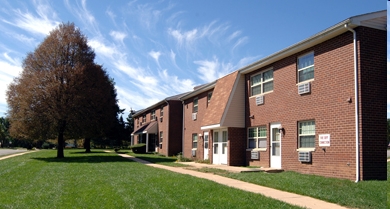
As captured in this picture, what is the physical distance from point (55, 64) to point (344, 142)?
20.4m

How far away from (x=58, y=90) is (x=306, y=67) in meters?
17.3

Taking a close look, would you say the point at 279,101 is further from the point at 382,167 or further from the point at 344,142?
the point at 382,167

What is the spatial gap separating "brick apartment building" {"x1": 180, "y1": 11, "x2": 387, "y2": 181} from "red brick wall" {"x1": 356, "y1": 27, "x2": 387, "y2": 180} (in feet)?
0.10

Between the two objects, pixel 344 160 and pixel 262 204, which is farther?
pixel 344 160

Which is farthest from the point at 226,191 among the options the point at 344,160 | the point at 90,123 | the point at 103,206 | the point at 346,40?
the point at 90,123

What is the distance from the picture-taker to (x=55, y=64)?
26.1 meters

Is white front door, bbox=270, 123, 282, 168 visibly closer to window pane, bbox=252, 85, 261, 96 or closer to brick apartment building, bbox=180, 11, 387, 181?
brick apartment building, bbox=180, 11, 387, 181

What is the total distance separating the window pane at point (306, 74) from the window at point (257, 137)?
3.56 meters

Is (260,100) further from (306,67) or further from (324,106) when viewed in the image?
(324,106)

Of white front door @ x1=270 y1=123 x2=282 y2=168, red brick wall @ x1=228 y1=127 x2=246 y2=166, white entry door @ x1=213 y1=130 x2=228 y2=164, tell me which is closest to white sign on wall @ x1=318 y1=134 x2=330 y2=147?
white front door @ x1=270 y1=123 x2=282 y2=168

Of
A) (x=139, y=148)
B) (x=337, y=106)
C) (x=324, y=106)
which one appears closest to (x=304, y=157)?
(x=324, y=106)

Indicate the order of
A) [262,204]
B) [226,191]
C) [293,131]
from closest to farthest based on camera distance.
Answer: [262,204], [226,191], [293,131]

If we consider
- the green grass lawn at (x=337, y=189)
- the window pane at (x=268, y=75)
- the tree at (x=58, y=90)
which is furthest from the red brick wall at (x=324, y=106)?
the tree at (x=58, y=90)

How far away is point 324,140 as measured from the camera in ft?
43.5
